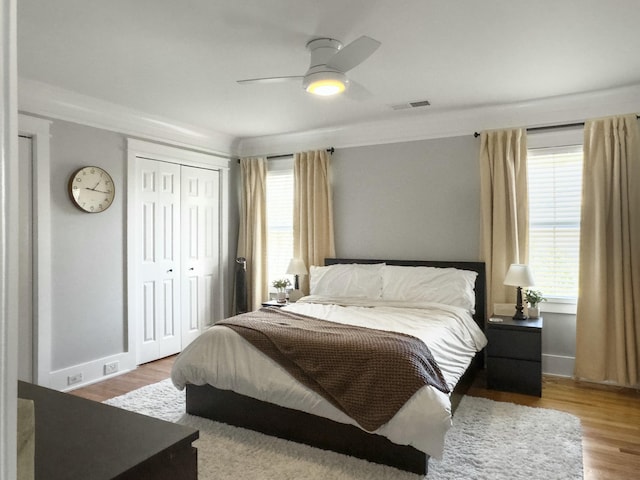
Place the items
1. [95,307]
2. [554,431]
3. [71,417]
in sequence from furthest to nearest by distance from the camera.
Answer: [95,307]
[554,431]
[71,417]

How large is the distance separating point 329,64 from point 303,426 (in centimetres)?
225

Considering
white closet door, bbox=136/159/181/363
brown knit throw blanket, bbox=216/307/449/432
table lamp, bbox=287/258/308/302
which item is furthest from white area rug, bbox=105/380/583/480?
table lamp, bbox=287/258/308/302

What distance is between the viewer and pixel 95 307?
4.13 m

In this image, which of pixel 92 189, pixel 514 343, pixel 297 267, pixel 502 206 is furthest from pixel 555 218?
pixel 92 189

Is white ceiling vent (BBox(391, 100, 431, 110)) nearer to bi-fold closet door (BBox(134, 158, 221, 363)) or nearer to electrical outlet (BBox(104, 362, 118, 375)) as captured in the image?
bi-fold closet door (BBox(134, 158, 221, 363))

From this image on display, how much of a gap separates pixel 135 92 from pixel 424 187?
294cm

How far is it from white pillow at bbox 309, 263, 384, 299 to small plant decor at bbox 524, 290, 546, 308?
53.5 inches

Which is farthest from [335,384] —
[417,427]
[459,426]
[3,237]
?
[3,237]

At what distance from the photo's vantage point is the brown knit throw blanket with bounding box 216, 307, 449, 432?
2439 millimetres

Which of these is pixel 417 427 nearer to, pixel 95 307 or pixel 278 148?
pixel 95 307

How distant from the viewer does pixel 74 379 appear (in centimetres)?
393

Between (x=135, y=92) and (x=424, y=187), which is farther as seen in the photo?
(x=424, y=187)

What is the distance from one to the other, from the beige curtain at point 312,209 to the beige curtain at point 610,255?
2.58m

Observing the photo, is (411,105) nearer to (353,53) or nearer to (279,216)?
(353,53)
